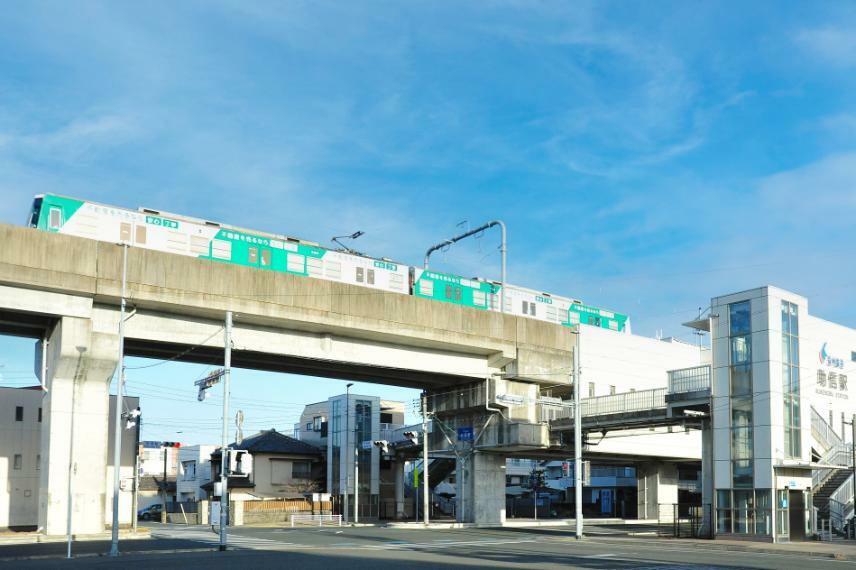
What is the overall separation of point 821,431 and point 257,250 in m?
29.6

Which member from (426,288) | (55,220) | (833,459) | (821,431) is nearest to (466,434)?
(426,288)

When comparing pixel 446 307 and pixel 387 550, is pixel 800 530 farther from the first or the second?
pixel 446 307

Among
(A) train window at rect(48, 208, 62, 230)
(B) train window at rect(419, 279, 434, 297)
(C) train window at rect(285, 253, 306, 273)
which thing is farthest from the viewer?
(B) train window at rect(419, 279, 434, 297)

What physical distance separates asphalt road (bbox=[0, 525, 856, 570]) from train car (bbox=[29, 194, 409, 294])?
13717mm

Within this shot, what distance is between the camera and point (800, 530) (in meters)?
38.4

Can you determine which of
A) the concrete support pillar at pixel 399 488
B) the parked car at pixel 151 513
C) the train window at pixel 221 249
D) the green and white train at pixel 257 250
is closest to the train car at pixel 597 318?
the green and white train at pixel 257 250

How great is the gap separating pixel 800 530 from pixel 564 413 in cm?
1806

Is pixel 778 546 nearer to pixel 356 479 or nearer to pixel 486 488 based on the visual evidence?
pixel 486 488

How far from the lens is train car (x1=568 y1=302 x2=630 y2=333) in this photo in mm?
64688

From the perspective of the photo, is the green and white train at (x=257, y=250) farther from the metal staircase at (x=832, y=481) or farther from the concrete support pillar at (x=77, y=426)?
the metal staircase at (x=832, y=481)

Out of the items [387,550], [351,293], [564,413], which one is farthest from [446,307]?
[387,550]

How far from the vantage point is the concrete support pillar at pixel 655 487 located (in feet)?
235

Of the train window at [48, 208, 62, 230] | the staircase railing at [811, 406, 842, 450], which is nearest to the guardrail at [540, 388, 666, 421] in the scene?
the staircase railing at [811, 406, 842, 450]

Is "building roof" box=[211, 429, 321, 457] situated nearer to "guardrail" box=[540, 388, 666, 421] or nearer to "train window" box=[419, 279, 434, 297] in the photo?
→ "train window" box=[419, 279, 434, 297]
